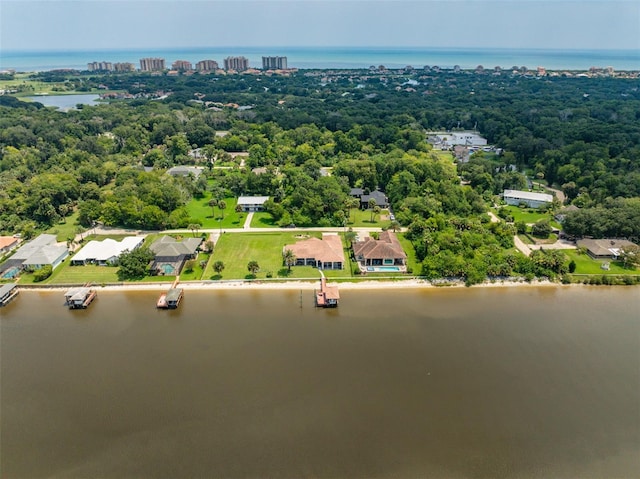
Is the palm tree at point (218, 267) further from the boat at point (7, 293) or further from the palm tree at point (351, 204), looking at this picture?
the palm tree at point (351, 204)

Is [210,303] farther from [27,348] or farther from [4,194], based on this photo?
[4,194]

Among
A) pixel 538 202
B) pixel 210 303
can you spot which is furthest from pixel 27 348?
pixel 538 202

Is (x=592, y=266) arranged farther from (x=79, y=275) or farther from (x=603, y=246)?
(x=79, y=275)

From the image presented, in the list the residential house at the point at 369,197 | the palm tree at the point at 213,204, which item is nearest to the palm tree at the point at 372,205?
the residential house at the point at 369,197

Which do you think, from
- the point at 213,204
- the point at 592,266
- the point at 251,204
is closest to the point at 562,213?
the point at 592,266

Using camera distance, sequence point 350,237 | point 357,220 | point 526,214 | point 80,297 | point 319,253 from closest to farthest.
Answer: point 80,297 < point 319,253 < point 350,237 < point 357,220 < point 526,214

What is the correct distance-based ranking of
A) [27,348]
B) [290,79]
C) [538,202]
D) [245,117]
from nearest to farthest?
[27,348] < [538,202] < [245,117] < [290,79]

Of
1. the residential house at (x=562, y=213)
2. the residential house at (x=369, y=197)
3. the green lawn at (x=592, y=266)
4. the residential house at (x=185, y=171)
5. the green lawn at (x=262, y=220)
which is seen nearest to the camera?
the green lawn at (x=592, y=266)
